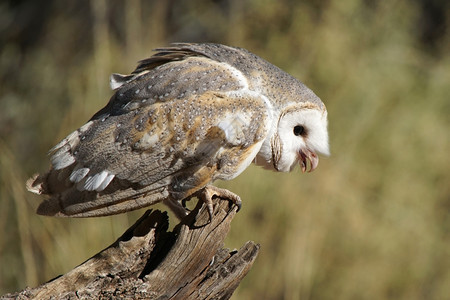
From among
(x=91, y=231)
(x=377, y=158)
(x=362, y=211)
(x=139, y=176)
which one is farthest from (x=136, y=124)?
(x=377, y=158)

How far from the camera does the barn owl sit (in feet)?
10.9

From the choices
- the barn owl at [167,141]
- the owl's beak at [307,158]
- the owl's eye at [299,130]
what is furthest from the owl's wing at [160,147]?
the owl's beak at [307,158]

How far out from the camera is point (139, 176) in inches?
131

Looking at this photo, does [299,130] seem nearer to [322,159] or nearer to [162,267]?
[162,267]

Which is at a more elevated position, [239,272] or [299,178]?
[299,178]

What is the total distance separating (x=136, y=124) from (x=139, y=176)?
0.26 meters

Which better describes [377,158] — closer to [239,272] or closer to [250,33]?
[250,33]

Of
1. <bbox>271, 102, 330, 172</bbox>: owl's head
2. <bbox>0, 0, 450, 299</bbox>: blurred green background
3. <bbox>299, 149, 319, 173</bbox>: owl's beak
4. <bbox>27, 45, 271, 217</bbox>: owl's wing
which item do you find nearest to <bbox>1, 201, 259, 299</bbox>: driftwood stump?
<bbox>27, 45, 271, 217</bbox>: owl's wing

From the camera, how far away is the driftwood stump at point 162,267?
3104mm

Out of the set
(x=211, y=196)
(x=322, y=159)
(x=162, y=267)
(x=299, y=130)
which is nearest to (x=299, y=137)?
(x=299, y=130)

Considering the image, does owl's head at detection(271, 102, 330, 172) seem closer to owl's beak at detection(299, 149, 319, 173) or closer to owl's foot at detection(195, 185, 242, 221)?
owl's beak at detection(299, 149, 319, 173)

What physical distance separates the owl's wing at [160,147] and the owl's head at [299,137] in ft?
0.54

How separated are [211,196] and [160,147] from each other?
0.35 meters

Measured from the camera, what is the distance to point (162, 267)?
3.16 metres
